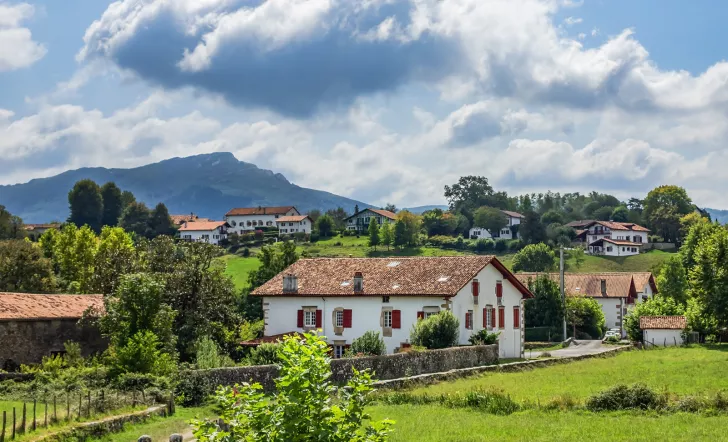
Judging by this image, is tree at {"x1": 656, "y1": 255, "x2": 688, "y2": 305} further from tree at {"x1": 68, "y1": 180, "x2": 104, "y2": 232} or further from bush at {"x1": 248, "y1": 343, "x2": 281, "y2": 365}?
tree at {"x1": 68, "y1": 180, "x2": 104, "y2": 232}

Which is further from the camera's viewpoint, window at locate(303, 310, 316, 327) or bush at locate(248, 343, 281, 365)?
window at locate(303, 310, 316, 327)

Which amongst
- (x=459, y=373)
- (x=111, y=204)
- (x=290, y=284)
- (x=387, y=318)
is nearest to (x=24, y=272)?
(x=290, y=284)

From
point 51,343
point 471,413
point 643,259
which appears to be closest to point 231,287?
point 51,343

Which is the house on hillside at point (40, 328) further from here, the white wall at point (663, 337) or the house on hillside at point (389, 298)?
the white wall at point (663, 337)

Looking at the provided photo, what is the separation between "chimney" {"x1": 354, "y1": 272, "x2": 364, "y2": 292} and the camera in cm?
5097

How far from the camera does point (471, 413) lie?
26.4 metres

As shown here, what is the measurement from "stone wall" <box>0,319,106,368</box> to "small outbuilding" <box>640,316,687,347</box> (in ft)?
→ 129

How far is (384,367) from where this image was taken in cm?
3719

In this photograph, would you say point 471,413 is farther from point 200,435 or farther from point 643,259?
point 643,259

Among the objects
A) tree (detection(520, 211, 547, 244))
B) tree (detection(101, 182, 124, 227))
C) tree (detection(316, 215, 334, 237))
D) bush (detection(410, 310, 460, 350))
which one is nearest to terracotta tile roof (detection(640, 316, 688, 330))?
bush (detection(410, 310, 460, 350))

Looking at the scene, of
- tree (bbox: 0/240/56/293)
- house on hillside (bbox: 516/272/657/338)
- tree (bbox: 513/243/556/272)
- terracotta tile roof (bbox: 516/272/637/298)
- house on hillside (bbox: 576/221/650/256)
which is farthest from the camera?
house on hillside (bbox: 576/221/650/256)

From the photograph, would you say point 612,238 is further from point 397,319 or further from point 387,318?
point 397,319

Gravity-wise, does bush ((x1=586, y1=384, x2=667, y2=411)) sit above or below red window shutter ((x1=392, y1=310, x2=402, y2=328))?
below

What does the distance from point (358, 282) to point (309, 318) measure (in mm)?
3966
